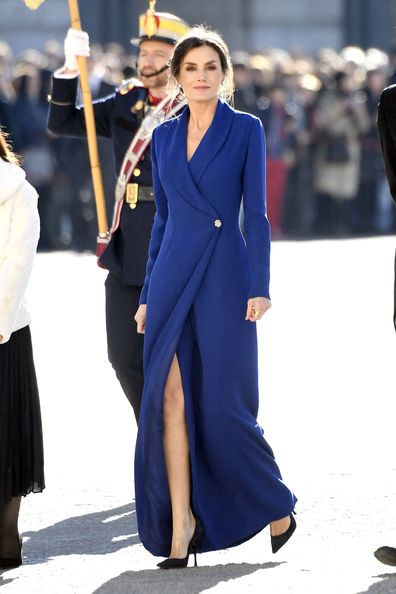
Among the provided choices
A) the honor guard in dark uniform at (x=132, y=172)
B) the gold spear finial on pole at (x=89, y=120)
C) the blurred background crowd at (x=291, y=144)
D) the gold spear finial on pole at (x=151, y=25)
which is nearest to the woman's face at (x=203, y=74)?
the honor guard in dark uniform at (x=132, y=172)

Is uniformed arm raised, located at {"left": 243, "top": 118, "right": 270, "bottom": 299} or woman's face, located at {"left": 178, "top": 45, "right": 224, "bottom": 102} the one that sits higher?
woman's face, located at {"left": 178, "top": 45, "right": 224, "bottom": 102}

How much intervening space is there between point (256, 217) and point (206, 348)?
0.44m

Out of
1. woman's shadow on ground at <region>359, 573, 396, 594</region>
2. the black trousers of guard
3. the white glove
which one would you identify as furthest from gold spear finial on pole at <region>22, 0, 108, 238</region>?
woman's shadow on ground at <region>359, 573, 396, 594</region>

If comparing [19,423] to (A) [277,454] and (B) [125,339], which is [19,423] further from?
(A) [277,454]

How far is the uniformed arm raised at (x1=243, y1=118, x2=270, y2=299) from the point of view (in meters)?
6.17

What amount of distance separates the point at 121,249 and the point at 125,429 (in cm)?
152

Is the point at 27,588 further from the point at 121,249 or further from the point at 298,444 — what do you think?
the point at 298,444

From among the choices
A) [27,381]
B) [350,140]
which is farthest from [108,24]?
[27,381]

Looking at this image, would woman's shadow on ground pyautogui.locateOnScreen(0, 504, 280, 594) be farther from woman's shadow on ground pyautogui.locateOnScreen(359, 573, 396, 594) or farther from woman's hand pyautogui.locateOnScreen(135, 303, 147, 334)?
woman's hand pyautogui.locateOnScreen(135, 303, 147, 334)

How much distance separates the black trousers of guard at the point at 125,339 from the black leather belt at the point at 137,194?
1.04 ft

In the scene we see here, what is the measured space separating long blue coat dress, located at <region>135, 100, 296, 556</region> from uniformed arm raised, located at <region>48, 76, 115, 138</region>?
1.68 metres

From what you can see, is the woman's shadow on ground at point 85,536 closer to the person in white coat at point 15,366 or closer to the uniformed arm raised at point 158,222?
the person in white coat at point 15,366

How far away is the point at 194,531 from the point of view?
20.4ft

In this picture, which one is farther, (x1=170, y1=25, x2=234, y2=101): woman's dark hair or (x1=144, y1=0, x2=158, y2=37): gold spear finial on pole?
(x1=144, y1=0, x2=158, y2=37): gold spear finial on pole
